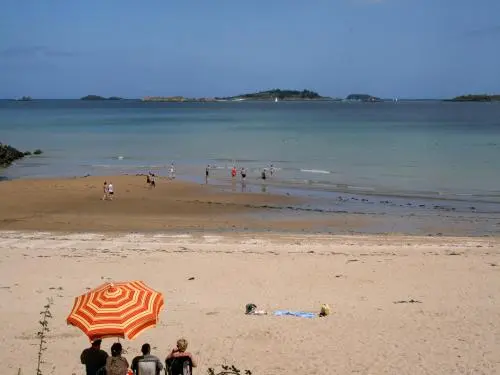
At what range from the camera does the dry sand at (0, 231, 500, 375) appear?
35.1ft

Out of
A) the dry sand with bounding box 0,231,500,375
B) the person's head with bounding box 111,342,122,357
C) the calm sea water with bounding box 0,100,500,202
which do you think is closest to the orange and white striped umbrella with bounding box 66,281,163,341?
the person's head with bounding box 111,342,122,357

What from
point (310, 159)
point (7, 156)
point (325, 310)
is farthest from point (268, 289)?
point (7, 156)

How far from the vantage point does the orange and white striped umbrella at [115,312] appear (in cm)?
767

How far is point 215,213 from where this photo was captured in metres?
28.5

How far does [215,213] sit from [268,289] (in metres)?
13.9

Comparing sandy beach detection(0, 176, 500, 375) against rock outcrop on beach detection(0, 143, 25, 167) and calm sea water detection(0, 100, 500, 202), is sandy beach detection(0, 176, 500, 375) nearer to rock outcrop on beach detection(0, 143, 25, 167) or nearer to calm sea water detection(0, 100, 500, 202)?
calm sea water detection(0, 100, 500, 202)

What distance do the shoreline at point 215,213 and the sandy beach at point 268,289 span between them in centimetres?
25

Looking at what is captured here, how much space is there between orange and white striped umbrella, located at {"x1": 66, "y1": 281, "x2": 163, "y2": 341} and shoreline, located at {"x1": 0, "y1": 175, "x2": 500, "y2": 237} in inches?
636

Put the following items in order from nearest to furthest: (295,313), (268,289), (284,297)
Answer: (295,313), (284,297), (268,289)

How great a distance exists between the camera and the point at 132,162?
175 ft

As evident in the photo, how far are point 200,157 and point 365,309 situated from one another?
4454 centimetres

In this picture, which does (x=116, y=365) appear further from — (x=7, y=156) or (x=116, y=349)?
(x=7, y=156)

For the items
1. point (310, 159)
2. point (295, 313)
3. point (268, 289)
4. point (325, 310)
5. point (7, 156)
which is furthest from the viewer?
point (310, 159)

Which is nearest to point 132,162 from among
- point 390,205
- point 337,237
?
point 390,205
